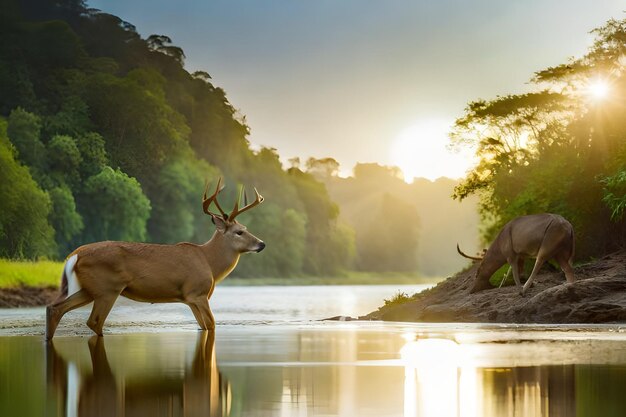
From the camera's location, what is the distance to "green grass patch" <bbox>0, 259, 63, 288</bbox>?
137 ft

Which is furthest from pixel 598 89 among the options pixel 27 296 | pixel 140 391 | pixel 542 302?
pixel 140 391

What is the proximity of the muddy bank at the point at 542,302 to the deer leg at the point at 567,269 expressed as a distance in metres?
0.26

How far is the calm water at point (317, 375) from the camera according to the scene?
8188mm

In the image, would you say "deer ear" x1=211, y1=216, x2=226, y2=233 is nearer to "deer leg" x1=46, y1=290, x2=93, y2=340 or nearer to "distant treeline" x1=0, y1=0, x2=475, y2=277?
"deer leg" x1=46, y1=290, x2=93, y2=340

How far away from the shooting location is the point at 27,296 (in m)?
39.5

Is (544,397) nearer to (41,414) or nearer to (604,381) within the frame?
(604,381)

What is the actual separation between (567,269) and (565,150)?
7.78 m

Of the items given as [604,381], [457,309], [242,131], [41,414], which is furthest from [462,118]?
[242,131]

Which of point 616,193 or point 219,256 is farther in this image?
point 616,193

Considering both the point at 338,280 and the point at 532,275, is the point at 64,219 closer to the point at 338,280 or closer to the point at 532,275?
the point at 532,275

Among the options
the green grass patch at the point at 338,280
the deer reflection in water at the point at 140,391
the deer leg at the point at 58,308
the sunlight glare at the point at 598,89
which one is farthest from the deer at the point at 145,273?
the green grass patch at the point at 338,280

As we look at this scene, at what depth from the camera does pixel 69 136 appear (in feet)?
186

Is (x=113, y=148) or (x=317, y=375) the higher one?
(x=113, y=148)

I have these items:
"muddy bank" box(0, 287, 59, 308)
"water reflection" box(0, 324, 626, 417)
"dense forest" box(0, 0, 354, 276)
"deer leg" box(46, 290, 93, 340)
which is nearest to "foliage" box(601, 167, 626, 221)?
"water reflection" box(0, 324, 626, 417)
